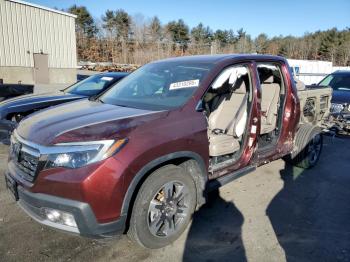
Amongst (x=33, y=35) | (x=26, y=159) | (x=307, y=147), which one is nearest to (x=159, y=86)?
(x=26, y=159)

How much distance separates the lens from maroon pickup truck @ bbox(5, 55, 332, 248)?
2.50 metres

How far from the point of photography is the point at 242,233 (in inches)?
133

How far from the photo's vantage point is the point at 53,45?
77.1ft

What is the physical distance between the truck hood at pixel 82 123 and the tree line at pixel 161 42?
40581 millimetres

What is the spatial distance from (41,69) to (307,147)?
22326mm

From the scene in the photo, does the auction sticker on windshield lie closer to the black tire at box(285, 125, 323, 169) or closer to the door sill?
the door sill

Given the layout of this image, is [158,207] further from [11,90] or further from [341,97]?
[341,97]

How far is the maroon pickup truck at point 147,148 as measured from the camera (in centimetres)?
250

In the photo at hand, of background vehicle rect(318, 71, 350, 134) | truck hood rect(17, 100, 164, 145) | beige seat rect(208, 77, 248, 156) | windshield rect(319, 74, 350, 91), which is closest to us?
truck hood rect(17, 100, 164, 145)

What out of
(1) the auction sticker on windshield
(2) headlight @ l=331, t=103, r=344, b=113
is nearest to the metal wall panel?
(2) headlight @ l=331, t=103, r=344, b=113

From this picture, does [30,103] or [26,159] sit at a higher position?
[30,103]

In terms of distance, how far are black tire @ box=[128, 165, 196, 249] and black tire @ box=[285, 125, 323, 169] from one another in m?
2.71

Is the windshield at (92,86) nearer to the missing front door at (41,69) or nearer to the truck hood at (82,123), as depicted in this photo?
the truck hood at (82,123)

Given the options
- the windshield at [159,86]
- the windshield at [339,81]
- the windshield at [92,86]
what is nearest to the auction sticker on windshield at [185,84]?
the windshield at [159,86]
